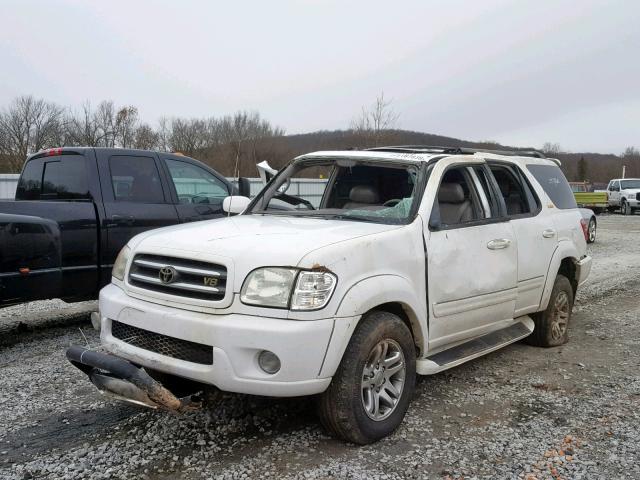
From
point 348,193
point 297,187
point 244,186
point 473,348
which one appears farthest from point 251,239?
point 244,186

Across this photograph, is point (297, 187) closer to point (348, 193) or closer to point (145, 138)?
point (348, 193)

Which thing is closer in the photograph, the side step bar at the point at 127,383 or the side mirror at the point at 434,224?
the side step bar at the point at 127,383

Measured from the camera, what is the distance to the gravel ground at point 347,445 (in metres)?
3.22

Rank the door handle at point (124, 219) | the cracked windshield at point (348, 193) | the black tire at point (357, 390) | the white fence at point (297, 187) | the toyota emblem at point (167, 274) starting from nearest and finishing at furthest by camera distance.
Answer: the black tire at point (357, 390), the toyota emblem at point (167, 274), the cracked windshield at point (348, 193), the white fence at point (297, 187), the door handle at point (124, 219)

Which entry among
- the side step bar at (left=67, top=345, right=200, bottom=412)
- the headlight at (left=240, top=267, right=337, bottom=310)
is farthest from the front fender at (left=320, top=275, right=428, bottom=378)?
the side step bar at (left=67, top=345, right=200, bottom=412)

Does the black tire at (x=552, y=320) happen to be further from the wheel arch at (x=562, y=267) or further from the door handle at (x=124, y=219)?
the door handle at (x=124, y=219)

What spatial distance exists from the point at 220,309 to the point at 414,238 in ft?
4.53

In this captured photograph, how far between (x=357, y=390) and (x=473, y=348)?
148 centimetres

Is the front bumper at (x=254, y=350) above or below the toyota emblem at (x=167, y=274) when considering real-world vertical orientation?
below

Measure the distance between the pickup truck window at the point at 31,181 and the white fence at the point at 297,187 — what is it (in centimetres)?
135

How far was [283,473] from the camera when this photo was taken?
3.15 meters

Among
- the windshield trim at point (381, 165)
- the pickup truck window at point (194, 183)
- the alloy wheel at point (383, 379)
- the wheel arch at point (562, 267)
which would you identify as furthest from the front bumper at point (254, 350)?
the pickup truck window at point (194, 183)

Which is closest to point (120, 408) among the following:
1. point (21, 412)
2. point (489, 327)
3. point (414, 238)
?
point (21, 412)

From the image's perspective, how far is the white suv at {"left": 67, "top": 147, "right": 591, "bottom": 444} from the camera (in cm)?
310
